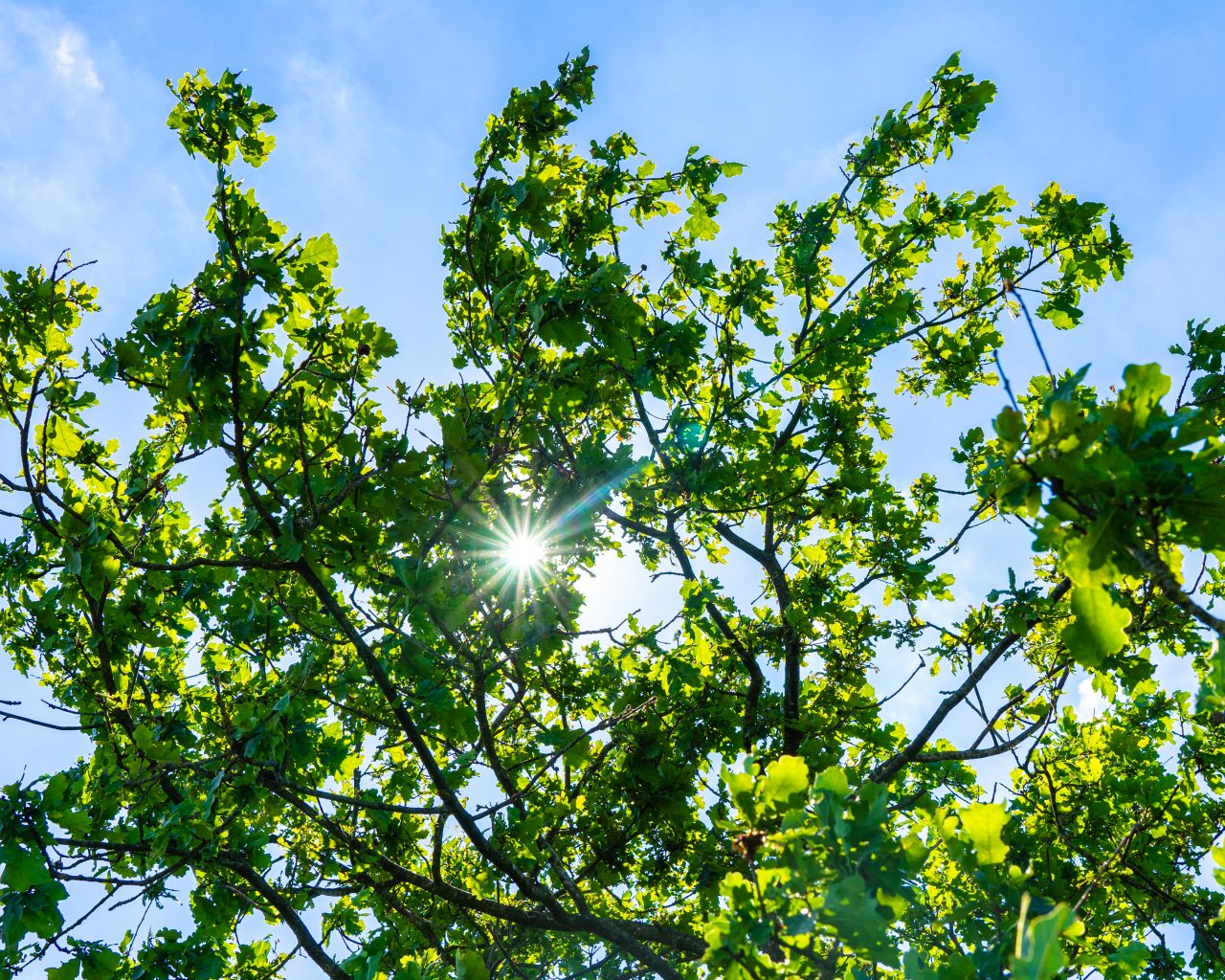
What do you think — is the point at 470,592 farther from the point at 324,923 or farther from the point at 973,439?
the point at 973,439

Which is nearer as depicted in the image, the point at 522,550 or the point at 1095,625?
the point at 1095,625

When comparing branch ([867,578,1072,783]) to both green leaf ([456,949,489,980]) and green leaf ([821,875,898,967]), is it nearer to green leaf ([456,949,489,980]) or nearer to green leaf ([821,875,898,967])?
green leaf ([456,949,489,980])

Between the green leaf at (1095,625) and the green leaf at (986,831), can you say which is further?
the green leaf at (986,831)

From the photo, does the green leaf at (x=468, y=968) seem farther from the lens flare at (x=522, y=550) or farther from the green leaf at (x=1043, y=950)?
the green leaf at (x=1043, y=950)

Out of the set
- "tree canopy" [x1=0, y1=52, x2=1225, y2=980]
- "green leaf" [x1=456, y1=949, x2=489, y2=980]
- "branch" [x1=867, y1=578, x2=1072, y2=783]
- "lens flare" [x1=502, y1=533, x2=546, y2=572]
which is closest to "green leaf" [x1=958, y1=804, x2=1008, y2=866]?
"tree canopy" [x1=0, y1=52, x2=1225, y2=980]

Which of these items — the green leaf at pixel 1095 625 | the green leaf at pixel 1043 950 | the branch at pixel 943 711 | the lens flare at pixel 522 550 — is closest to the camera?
the green leaf at pixel 1043 950

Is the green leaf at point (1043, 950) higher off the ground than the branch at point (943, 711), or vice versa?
the branch at point (943, 711)

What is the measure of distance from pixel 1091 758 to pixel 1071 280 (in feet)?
12.9

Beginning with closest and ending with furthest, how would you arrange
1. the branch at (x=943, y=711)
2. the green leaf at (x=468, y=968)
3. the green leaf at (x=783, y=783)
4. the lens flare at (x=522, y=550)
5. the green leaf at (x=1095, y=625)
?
the green leaf at (x=1095, y=625) → the green leaf at (x=783, y=783) → the green leaf at (x=468, y=968) → the lens flare at (x=522, y=550) → the branch at (x=943, y=711)

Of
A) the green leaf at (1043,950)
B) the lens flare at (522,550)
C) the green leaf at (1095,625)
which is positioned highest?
the lens flare at (522,550)

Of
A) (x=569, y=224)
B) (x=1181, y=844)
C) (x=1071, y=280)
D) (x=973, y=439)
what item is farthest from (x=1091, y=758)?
(x=569, y=224)

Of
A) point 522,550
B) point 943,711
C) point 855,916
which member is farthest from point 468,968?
point 943,711

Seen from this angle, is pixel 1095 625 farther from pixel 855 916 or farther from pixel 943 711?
pixel 943 711

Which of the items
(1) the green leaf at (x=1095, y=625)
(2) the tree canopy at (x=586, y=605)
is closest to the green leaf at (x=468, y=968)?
(2) the tree canopy at (x=586, y=605)
